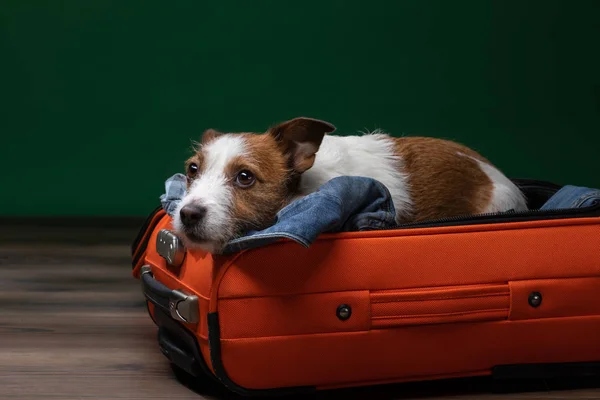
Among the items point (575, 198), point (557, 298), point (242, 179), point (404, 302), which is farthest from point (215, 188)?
point (575, 198)

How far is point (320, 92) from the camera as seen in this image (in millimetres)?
3986

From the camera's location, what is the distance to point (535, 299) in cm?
178

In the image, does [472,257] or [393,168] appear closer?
[472,257]

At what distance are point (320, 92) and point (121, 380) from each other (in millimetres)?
2286

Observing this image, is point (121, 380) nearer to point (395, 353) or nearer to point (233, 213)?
point (233, 213)

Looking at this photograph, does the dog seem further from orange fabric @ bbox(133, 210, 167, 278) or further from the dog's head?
orange fabric @ bbox(133, 210, 167, 278)

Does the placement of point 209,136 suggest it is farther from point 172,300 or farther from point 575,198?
point 575,198

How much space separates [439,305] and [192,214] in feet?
1.72

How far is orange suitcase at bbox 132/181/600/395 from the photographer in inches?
67.0

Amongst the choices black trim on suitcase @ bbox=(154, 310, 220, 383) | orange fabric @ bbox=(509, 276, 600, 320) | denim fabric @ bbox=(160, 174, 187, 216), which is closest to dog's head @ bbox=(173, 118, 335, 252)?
denim fabric @ bbox=(160, 174, 187, 216)

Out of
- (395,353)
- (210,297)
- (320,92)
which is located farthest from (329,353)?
(320,92)

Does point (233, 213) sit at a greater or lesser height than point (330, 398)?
greater

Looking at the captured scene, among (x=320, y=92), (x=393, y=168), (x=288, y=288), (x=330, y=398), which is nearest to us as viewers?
(x=288, y=288)

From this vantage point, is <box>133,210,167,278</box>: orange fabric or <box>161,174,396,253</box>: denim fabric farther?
<box>133,210,167,278</box>: orange fabric
